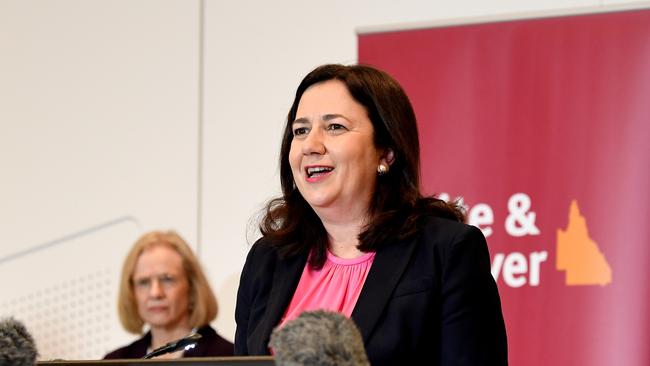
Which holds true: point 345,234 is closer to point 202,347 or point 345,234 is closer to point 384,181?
point 384,181

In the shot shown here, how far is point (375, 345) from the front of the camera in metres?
2.18

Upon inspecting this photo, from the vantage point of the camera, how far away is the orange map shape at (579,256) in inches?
145

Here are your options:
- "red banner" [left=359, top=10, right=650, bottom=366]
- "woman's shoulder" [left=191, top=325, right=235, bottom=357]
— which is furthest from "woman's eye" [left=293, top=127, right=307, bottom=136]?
"woman's shoulder" [left=191, top=325, right=235, bottom=357]

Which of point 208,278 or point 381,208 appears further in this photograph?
point 208,278

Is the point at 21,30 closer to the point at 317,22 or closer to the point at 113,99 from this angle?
the point at 113,99

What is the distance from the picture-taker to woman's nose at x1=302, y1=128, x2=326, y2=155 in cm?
242

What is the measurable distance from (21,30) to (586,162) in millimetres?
2833

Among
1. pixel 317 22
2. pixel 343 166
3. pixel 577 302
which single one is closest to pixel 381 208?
pixel 343 166

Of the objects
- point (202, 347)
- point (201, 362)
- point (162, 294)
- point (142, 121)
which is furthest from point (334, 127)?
point (142, 121)

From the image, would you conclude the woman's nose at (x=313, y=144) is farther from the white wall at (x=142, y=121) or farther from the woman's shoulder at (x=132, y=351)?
the woman's shoulder at (x=132, y=351)

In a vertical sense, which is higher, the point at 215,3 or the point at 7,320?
the point at 215,3

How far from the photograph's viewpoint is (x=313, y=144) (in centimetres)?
242

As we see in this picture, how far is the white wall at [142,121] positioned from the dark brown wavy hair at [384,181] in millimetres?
1697

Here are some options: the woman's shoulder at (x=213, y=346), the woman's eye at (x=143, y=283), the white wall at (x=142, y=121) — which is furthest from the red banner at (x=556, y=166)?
the woman's eye at (x=143, y=283)
